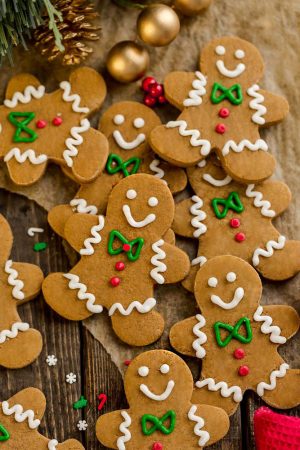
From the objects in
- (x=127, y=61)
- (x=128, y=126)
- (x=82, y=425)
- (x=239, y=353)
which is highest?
(x=127, y=61)

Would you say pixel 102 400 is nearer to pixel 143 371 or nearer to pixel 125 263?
pixel 143 371

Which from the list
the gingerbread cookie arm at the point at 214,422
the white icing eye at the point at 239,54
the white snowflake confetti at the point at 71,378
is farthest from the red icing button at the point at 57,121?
the gingerbread cookie arm at the point at 214,422

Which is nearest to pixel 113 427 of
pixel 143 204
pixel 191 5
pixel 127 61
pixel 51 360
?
pixel 51 360

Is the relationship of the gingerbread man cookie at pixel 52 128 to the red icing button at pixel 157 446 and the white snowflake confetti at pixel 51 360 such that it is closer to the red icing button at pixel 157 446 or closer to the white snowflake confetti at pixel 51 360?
the white snowflake confetti at pixel 51 360

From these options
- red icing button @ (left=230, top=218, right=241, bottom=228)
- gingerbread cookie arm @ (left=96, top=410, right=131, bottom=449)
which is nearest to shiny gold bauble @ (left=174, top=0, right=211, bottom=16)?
red icing button @ (left=230, top=218, right=241, bottom=228)

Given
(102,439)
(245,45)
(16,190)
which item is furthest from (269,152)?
(102,439)

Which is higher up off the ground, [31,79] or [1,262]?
[31,79]

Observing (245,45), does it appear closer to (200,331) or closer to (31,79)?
(31,79)

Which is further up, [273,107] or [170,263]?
[273,107]
